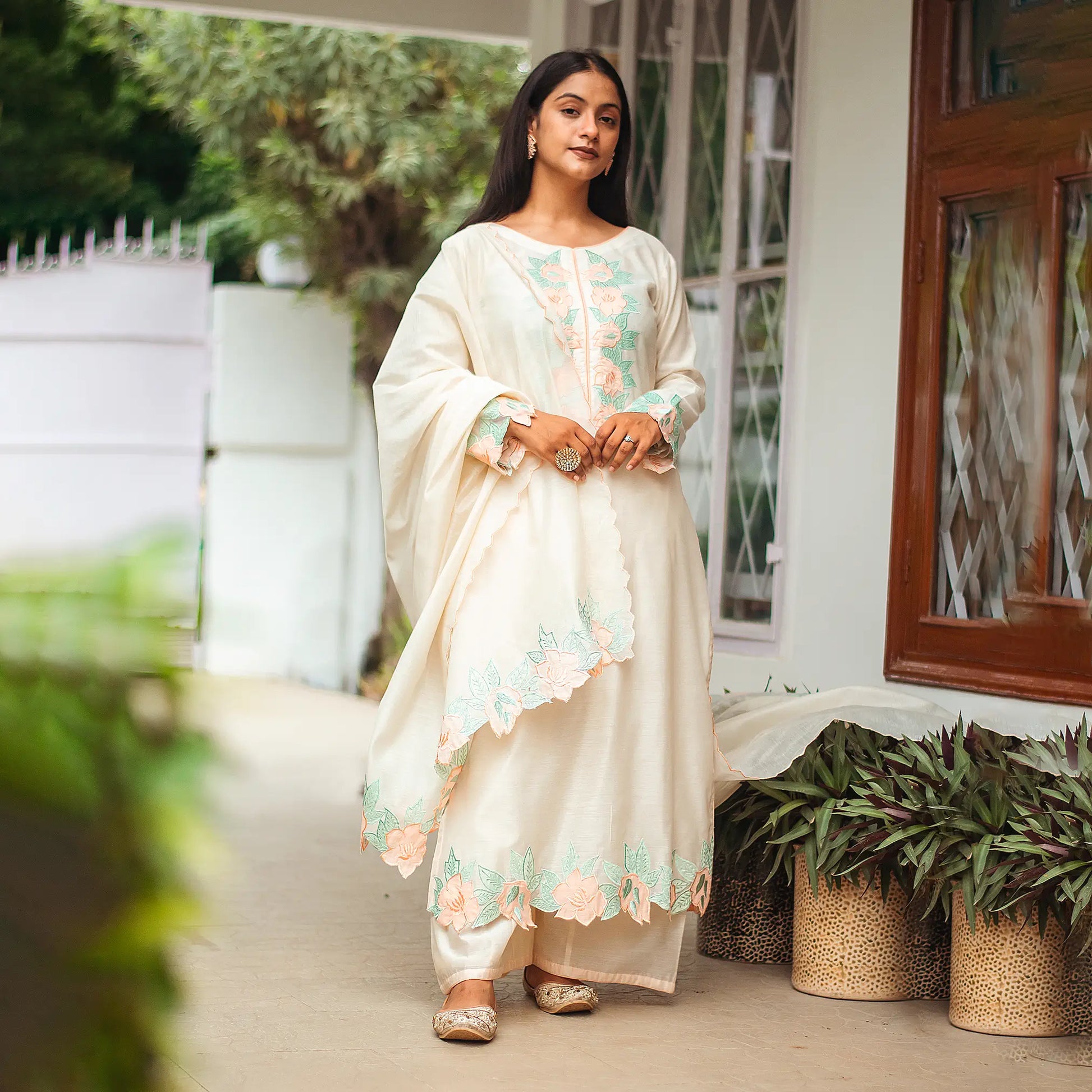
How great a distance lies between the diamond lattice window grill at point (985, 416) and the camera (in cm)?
357

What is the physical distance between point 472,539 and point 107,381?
22.0ft

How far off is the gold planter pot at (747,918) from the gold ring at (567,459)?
97 cm

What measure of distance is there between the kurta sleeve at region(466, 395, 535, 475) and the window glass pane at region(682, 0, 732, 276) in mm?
2017

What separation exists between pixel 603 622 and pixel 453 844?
487 mm

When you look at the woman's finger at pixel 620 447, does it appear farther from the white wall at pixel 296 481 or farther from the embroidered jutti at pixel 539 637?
the white wall at pixel 296 481

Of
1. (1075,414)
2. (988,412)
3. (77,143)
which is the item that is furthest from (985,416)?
(77,143)

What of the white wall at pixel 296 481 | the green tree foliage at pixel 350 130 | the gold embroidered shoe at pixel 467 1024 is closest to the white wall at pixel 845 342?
the gold embroidered shoe at pixel 467 1024

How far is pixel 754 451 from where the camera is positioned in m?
4.57

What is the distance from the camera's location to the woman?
9.27 feet

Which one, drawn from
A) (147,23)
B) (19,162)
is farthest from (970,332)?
(19,162)

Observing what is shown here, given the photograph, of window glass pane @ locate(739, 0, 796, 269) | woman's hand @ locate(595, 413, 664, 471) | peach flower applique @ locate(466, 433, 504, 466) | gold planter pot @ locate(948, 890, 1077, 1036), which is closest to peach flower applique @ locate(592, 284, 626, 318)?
woman's hand @ locate(595, 413, 664, 471)

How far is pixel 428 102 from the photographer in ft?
30.3

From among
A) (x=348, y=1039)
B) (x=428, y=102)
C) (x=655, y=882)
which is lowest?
(x=348, y=1039)

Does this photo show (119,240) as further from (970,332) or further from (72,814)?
(72,814)
